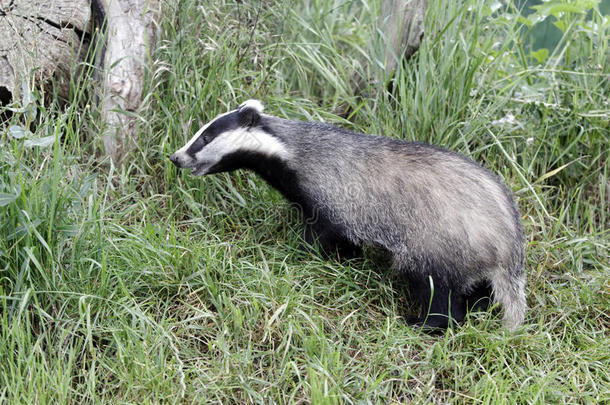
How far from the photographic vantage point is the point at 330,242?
152 inches

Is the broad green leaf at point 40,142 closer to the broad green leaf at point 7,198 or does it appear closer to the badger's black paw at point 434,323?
the broad green leaf at point 7,198

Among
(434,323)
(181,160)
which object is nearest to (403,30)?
(181,160)

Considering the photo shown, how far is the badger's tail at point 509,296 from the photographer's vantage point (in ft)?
11.6

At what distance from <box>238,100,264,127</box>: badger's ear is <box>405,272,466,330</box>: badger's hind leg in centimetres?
127

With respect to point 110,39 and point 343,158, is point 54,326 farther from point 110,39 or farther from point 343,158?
point 110,39

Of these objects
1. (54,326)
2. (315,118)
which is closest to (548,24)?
(315,118)

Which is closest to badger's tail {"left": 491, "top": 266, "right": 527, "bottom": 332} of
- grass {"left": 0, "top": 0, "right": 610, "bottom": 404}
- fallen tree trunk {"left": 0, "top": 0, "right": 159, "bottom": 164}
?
grass {"left": 0, "top": 0, "right": 610, "bottom": 404}

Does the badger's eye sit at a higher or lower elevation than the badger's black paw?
higher

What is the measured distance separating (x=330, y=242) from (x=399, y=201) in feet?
1.55

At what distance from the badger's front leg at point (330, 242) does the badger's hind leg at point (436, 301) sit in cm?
43

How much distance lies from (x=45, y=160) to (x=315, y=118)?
1967 millimetres

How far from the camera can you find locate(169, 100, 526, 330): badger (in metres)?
3.54

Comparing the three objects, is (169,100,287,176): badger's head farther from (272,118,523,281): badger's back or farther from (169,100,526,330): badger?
(272,118,523,281): badger's back

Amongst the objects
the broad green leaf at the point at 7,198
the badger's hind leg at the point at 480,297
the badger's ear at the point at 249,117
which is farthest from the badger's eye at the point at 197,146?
the badger's hind leg at the point at 480,297
